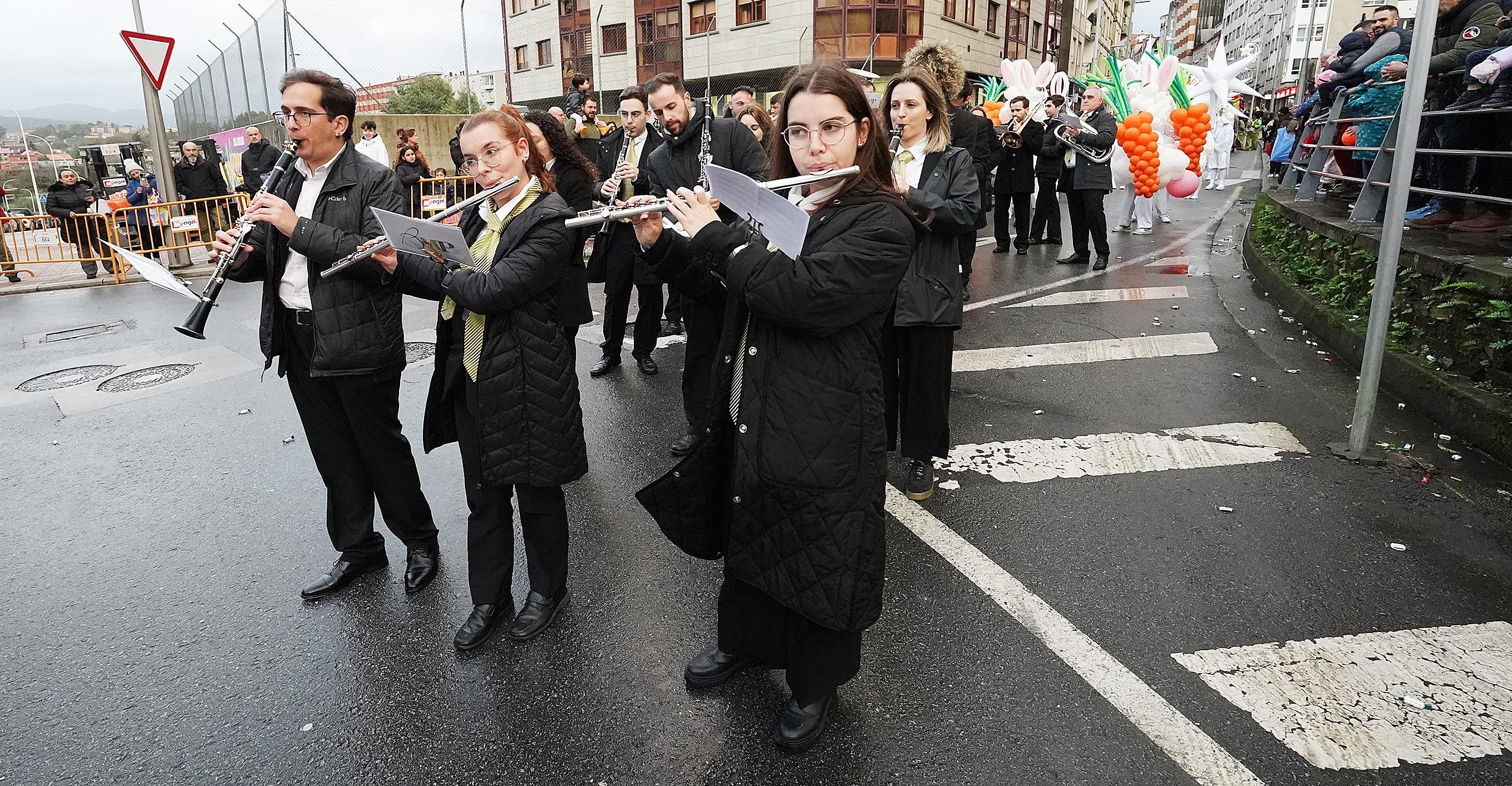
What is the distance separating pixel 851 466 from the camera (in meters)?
2.45

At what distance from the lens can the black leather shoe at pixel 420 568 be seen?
3.60 m

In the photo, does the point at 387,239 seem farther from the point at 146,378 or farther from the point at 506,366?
the point at 146,378

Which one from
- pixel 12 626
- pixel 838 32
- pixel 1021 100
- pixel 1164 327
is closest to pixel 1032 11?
pixel 838 32

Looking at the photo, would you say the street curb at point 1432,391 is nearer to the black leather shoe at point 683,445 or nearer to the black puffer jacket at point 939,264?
the black puffer jacket at point 939,264

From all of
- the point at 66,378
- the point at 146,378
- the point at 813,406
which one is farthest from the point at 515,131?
the point at 66,378

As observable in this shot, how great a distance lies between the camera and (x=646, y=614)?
3.38 m

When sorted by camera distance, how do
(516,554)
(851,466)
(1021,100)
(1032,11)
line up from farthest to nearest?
(1032,11) < (1021,100) < (516,554) < (851,466)

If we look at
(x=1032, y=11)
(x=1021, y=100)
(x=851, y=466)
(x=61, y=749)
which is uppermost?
(x=1032, y=11)

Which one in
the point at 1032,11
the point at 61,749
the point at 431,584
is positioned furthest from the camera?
the point at 1032,11

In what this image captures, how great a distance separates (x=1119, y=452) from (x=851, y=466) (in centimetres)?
302

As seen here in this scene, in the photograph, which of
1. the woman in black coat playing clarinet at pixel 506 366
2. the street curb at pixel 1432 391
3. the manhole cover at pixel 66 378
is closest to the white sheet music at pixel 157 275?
the woman in black coat playing clarinet at pixel 506 366

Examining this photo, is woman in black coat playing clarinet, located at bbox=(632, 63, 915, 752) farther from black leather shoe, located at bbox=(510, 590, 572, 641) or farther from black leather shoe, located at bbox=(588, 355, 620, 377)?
black leather shoe, located at bbox=(588, 355, 620, 377)

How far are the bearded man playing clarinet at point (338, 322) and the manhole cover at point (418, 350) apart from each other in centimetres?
354

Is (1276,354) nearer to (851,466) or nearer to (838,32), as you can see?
(851,466)
